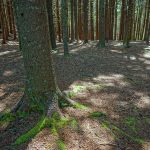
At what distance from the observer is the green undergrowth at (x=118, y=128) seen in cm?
436

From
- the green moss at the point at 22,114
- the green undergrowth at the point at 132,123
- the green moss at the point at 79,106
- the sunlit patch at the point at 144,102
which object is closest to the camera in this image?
the green moss at the point at 22,114

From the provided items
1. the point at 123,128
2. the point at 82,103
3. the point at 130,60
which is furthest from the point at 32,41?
the point at 130,60

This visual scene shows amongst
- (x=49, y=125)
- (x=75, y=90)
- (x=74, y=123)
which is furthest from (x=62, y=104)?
(x=75, y=90)

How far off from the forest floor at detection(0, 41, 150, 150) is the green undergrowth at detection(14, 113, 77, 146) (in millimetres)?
45

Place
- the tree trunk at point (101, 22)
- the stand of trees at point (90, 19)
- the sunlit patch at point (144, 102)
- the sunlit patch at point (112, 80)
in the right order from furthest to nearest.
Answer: the stand of trees at point (90, 19)
the tree trunk at point (101, 22)
the sunlit patch at point (112, 80)
the sunlit patch at point (144, 102)

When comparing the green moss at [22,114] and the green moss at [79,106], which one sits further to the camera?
the green moss at [79,106]

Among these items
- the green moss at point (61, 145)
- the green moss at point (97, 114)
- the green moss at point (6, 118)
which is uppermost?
the green moss at point (6, 118)

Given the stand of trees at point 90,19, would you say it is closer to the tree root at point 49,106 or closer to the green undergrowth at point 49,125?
the tree root at point 49,106

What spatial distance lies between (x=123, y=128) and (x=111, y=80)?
299 centimetres

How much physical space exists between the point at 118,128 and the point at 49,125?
54.8 inches

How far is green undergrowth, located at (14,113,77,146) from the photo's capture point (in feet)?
13.2

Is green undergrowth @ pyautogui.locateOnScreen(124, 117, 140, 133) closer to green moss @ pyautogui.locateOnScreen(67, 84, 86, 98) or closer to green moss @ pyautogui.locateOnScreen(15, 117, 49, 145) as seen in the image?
green moss @ pyautogui.locateOnScreen(67, 84, 86, 98)

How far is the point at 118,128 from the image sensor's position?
14.9 ft

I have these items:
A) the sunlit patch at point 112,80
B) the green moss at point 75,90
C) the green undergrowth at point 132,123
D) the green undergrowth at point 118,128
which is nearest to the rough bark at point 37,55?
the green undergrowth at point 118,128
